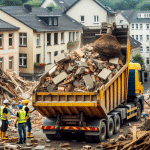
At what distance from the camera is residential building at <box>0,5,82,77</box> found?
144 feet

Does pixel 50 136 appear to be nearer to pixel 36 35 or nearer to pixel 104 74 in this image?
pixel 104 74

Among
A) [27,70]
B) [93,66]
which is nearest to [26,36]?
[27,70]

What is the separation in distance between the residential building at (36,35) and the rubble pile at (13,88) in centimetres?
1481

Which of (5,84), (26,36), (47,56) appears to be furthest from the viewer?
(47,56)

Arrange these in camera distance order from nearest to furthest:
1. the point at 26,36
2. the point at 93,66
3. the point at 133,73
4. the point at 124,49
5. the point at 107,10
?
the point at 93,66
the point at 124,49
the point at 133,73
the point at 26,36
the point at 107,10

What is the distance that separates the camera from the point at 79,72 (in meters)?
14.6

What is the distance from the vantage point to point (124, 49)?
16906 millimetres

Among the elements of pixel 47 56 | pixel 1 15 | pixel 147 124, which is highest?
pixel 1 15

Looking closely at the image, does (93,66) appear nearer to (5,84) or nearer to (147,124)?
(147,124)

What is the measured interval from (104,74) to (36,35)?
30.7 metres

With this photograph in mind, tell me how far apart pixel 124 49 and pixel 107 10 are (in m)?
46.2

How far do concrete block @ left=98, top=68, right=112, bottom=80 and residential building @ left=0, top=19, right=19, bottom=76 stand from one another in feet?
78.8

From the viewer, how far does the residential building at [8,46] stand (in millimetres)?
38156

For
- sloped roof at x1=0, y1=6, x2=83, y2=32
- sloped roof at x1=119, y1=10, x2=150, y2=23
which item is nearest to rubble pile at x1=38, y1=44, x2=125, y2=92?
sloped roof at x1=0, y1=6, x2=83, y2=32
